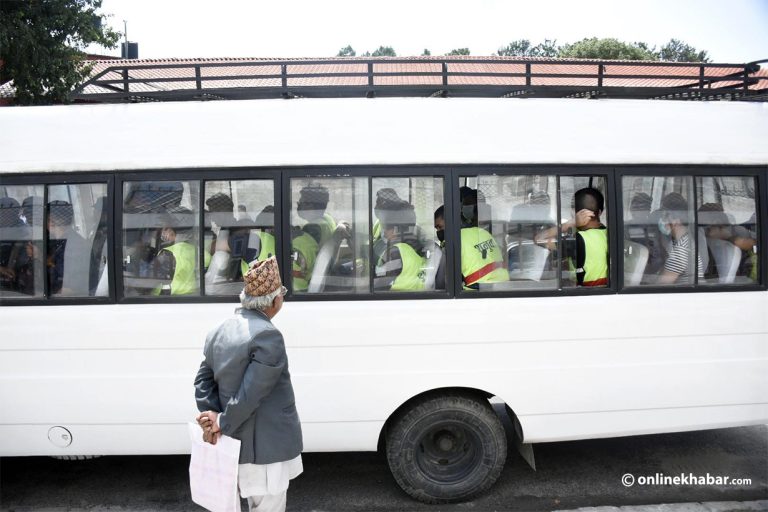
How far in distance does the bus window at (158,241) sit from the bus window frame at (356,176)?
2.08ft

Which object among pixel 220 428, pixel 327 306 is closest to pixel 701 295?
pixel 327 306

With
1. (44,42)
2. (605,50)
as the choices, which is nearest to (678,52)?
(605,50)

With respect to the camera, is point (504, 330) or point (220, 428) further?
point (504, 330)

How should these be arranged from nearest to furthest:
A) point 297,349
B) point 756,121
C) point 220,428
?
point 220,428 < point 297,349 < point 756,121

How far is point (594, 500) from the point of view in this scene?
446cm

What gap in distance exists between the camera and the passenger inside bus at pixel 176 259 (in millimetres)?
4199

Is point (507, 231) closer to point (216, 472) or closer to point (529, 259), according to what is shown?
point (529, 259)

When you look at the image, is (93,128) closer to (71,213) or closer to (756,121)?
(71,213)

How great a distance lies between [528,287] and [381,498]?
1885 mm

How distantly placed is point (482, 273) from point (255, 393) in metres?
1.95

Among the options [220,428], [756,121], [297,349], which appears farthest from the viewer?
[756,121]

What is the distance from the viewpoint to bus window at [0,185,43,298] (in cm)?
421

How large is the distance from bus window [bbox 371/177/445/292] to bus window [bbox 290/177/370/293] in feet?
0.31

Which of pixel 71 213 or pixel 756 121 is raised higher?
pixel 756 121
